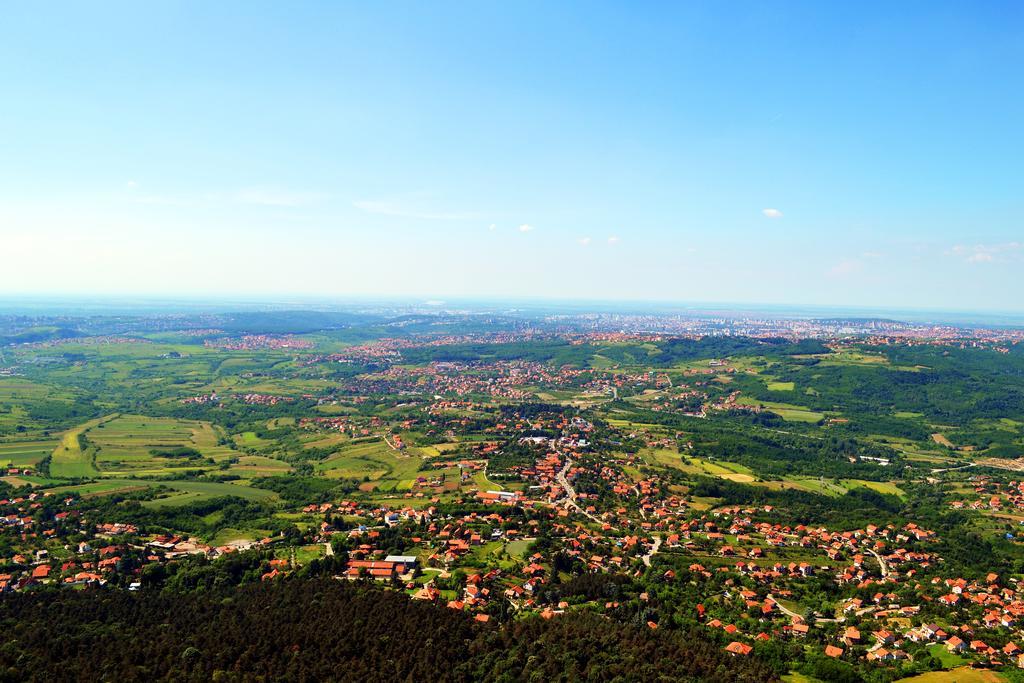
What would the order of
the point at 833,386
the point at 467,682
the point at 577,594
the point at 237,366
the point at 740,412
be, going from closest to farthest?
the point at 467,682 < the point at 577,594 < the point at 740,412 < the point at 833,386 < the point at 237,366

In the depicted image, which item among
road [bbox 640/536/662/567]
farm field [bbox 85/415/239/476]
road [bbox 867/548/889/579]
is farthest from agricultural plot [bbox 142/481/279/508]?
road [bbox 867/548/889/579]

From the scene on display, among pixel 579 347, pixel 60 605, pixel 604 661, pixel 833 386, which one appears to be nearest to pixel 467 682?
pixel 604 661

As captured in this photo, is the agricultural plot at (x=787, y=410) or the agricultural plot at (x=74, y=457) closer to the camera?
the agricultural plot at (x=74, y=457)

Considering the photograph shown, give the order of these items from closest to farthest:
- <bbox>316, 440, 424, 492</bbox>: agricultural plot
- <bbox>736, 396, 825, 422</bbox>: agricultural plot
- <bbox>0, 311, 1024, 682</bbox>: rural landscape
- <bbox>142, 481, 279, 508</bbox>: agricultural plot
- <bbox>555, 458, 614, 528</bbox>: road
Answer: <bbox>0, 311, 1024, 682</bbox>: rural landscape, <bbox>555, 458, 614, 528</bbox>: road, <bbox>142, 481, 279, 508</bbox>: agricultural plot, <bbox>316, 440, 424, 492</bbox>: agricultural plot, <bbox>736, 396, 825, 422</bbox>: agricultural plot

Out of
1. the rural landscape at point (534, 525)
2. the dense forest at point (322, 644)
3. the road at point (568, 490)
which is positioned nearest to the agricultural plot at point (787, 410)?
the rural landscape at point (534, 525)

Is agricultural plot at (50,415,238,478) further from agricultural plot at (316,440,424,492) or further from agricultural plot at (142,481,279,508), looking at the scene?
agricultural plot at (316,440,424,492)

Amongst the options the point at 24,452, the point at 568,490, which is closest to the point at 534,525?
the point at 568,490

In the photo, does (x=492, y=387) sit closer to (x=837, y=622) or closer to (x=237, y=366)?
(x=237, y=366)

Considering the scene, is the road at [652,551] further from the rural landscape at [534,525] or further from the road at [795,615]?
the road at [795,615]
